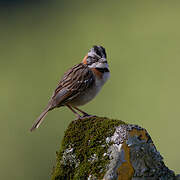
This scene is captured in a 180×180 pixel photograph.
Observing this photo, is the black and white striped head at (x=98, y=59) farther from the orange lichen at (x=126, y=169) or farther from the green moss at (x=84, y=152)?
the orange lichen at (x=126, y=169)

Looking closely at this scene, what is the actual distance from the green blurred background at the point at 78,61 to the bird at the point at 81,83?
29.8ft

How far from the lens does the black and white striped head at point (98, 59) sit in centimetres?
979

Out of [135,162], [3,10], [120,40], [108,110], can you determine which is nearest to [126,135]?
[135,162]

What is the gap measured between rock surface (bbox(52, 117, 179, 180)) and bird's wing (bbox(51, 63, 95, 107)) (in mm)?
2561

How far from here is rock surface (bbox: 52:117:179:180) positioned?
6535 mm

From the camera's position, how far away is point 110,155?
6590mm

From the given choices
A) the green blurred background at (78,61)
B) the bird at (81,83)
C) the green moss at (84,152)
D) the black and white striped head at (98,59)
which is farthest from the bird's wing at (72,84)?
the green blurred background at (78,61)

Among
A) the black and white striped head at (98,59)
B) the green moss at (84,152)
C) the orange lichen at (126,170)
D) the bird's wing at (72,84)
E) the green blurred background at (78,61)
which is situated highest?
the black and white striped head at (98,59)

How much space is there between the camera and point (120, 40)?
36375 mm

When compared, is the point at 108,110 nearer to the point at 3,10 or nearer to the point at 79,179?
the point at 79,179

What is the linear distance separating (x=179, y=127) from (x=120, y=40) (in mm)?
15229

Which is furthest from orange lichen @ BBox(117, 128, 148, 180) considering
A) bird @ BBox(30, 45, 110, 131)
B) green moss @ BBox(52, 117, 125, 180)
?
bird @ BBox(30, 45, 110, 131)

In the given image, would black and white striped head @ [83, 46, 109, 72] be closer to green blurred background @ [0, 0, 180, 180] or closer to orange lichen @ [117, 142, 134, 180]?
orange lichen @ [117, 142, 134, 180]

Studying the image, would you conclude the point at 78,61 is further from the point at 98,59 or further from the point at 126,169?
the point at 126,169
